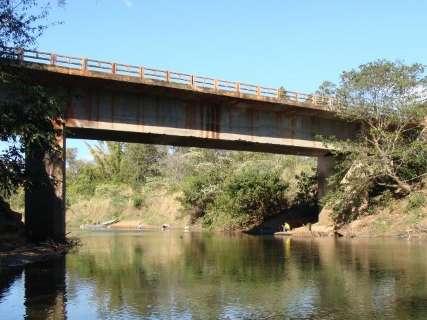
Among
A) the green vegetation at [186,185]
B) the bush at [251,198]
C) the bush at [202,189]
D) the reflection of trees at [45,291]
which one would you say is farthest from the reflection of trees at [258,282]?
the bush at [202,189]

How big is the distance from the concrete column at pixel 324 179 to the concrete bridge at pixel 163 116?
2693 millimetres

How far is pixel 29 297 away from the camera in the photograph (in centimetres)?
1608

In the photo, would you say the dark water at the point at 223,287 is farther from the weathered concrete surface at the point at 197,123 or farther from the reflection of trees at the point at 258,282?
the weathered concrete surface at the point at 197,123

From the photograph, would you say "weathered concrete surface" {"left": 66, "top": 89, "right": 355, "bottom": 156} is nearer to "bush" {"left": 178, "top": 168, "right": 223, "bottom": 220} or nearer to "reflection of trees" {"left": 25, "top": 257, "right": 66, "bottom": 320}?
"reflection of trees" {"left": 25, "top": 257, "right": 66, "bottom": 320}

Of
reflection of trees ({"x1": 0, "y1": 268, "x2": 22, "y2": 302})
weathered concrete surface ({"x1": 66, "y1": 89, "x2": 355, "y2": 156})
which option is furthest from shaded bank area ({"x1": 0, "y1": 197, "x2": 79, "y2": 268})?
weathered concrete surface ({"x1": 66, "y1": 89, "x2": 355, "y2": 156})

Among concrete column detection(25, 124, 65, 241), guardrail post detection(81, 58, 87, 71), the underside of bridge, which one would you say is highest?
guardrail post detection(81, 58, 87, 71)

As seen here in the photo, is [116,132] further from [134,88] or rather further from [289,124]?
[289,124]

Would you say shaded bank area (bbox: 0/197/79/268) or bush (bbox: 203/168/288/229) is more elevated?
bush (bbox: 203/168/288/229)

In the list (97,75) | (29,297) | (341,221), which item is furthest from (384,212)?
(29,297)

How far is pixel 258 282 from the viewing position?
62.2 ft

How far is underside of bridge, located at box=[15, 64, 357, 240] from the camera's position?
33.4 meters

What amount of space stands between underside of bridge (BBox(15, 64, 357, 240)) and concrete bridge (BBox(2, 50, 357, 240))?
0.06 metres

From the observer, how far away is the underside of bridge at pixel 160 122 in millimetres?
33375

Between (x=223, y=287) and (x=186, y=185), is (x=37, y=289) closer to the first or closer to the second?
(x=223, y=287)
